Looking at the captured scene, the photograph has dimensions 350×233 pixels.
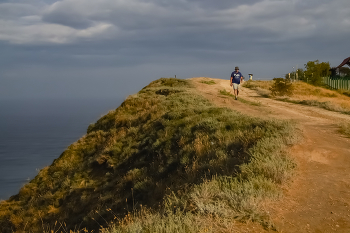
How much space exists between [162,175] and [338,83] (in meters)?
40.8

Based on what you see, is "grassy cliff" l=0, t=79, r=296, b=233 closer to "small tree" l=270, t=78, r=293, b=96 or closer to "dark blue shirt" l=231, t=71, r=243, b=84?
"dark blue shirt" l=231, t=71, r=243, b=84

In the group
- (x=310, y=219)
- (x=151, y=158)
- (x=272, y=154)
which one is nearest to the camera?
(x=310, y=219)

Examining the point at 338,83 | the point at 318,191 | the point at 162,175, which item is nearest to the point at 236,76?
the point at 162,175

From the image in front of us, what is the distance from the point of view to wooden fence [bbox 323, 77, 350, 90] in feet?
135

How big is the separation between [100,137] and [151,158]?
26.2ft

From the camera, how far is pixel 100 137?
20.6m

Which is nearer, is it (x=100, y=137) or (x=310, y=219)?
(x=310, y=219)

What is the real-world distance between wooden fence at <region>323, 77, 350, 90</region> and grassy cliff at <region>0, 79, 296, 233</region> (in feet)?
97.3

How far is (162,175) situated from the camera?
11.3 m

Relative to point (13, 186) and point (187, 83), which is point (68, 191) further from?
point (13, 186)

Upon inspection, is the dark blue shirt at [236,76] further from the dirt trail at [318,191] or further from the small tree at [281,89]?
the small tree at [281,89]

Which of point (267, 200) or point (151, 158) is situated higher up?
point (267, 200)

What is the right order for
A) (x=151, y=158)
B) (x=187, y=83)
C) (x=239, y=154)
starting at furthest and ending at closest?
1. (x=187, y=83)
2. (x=151, y=158)
3. (x=239, y=154)

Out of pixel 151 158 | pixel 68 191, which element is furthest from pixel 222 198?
pixel 68 191
